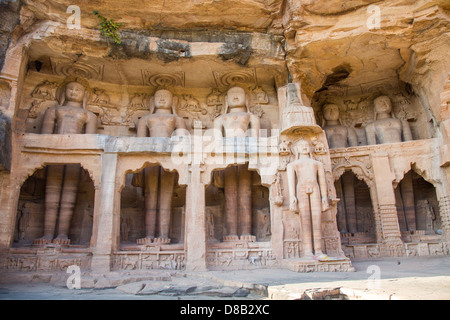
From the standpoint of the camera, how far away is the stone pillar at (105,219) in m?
8.13

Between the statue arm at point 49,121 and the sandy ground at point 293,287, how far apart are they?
4.42 meters

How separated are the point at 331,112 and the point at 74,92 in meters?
8.92

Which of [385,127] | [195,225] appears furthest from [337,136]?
[195,225]

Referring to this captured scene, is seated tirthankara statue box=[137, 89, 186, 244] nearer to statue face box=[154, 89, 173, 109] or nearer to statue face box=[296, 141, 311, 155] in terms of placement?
statue face box=[154, 89, 173, 109]

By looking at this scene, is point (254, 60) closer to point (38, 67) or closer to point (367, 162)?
point (367, 162)

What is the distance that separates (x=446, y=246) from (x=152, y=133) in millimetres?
9259

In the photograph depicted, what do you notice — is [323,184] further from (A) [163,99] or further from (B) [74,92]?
(B) [74,92]

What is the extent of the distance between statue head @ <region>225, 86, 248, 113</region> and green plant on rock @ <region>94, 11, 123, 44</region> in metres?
3.82

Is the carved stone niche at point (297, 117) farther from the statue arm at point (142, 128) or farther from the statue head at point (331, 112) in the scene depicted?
the statue arm at point (142, 128)

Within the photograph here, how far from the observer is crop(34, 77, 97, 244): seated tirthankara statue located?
9.48 meters

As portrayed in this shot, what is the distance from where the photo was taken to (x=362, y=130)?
12.3 m

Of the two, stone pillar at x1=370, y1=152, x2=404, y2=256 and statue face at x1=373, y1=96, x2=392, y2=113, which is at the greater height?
statue face at x1=373, y1=96, x2=392, y2=113

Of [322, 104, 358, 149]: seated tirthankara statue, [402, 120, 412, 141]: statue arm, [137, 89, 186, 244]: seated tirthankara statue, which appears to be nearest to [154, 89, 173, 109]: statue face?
[137, 89, 186, 244]: seated tirthankara statue

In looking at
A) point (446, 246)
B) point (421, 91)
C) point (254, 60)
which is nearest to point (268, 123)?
point (254, 60)
